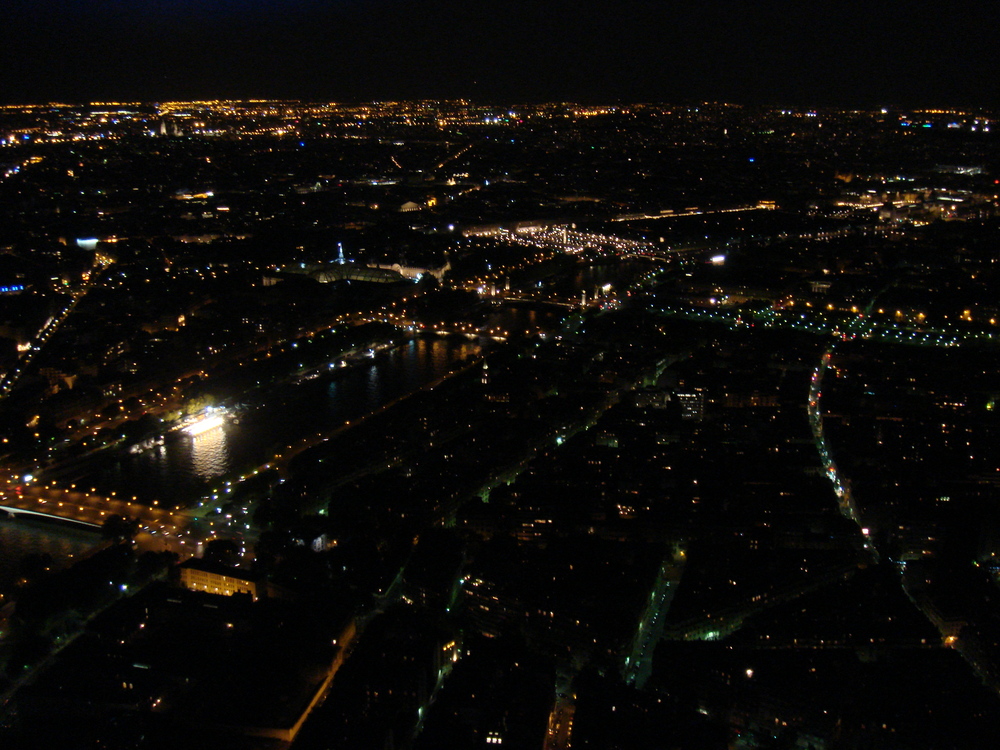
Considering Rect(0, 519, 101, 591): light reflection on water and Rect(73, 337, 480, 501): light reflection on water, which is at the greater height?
Rect(0, 519, 101, 591): light reflection on water

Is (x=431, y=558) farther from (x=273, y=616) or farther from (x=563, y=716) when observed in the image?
(x=563, y=716)

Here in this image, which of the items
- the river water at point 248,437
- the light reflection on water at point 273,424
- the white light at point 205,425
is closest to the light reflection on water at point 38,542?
the river water at point 248,437

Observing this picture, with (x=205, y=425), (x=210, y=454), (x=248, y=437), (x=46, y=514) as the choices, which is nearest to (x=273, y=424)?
(x=248, y=437)

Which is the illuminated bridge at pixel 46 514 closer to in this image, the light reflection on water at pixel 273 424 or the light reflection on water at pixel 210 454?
the light reflection on water at pixel 273 424

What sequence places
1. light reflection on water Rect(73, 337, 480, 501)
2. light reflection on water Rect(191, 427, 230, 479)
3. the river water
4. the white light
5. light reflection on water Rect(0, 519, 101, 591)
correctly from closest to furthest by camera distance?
light reflection on water Rect(0, 519, 101, 591), the river water, light reflection on water Rect(73, 337, 480, 501), light reflection on water Rect(191, 427, 230, 479), the white light

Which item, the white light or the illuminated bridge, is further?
the white light

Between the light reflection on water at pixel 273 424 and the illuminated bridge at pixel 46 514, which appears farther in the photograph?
the light reflection on water at pixel 273 424

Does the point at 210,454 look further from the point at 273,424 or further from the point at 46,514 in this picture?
the point at 46,514

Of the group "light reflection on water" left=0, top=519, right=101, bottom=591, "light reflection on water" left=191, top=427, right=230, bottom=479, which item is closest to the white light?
"light reflection on water" left=191, top=427, right=230, bottom=479

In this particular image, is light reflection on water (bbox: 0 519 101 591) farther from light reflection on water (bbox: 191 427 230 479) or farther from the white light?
the white light

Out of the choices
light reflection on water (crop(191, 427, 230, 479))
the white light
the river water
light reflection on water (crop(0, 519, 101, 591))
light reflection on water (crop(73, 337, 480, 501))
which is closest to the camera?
light reflection on water (crop(0, 519, 101, 591))

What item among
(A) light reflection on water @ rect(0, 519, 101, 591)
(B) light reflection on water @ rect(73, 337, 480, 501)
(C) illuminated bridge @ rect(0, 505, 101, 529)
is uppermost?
(C) illuminated bridge @ rect(0, 505, 101, 529)
